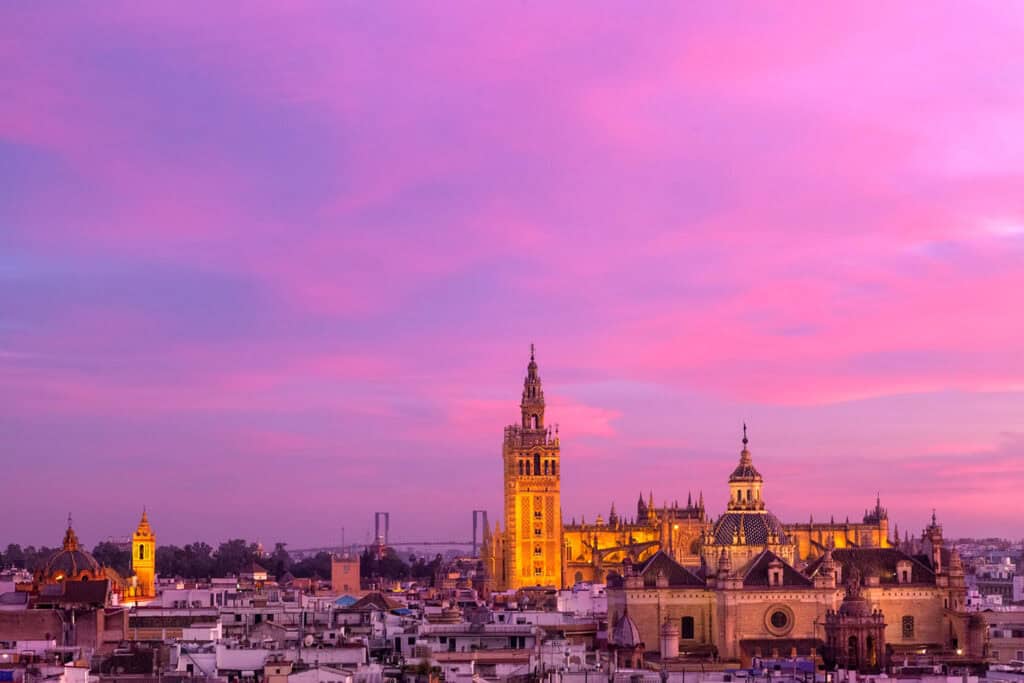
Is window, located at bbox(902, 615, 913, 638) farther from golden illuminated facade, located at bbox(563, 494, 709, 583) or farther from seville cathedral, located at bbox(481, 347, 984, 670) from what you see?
golden illuminated facade, located at bbox(563, 494, 709, 583)

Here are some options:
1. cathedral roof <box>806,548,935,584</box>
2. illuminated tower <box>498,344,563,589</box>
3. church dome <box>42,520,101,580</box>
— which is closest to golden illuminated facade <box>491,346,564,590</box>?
illuminated tower <box>498,344,563,589</box>

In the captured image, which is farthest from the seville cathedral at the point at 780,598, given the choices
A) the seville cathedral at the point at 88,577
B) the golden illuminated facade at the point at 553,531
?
the golden illuminated facade at the point at 553,531

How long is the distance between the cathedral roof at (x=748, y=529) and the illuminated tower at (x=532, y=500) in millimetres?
66955

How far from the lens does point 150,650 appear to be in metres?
75.9

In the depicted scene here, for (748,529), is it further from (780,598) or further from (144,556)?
(144,556)

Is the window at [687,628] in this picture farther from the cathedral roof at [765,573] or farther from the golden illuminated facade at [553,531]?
the golden illuminated facade at [553,531]

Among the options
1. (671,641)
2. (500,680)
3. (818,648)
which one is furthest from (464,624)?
(500,680)

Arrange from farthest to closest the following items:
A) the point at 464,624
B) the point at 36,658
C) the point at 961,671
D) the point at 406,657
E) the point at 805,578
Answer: the point at 805,578, the point at 464,624, the point at 406,657, the point at 961,671, the point at 36,658

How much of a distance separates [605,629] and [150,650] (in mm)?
35669

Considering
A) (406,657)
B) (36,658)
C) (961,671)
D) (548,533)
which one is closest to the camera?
(36,658)

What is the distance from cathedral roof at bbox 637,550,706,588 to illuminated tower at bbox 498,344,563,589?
7189cm

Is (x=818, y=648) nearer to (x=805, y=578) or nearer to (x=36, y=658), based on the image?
(x=805, y=578)

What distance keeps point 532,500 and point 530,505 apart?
0.47m

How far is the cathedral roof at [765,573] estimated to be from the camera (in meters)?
102
